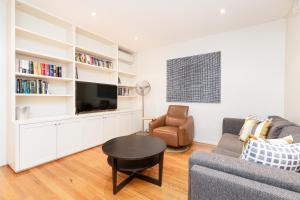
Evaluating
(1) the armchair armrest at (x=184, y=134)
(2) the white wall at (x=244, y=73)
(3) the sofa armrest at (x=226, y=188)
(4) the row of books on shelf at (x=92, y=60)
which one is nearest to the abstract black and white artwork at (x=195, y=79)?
(2) the white wall at (x=244, y=73)

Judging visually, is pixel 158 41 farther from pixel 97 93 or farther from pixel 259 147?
pixel 259 147

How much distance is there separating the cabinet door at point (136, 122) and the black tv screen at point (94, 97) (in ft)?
2.17

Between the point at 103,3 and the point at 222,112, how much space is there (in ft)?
9.77

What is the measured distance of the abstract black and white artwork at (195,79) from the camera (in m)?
3.21

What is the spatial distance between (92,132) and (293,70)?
3.53 meters

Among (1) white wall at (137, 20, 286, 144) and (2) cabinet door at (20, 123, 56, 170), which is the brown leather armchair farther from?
(2) cabinet door at (20, 123, 56, 170)

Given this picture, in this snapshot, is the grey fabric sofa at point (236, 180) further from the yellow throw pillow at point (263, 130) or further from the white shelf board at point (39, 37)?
the white shelf board at point (39, 37)

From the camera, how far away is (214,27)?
290 centimetres

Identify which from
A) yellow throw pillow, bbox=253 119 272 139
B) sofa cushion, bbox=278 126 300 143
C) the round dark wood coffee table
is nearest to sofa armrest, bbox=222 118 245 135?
yellow throw pillow, bbox=253 119 272 139

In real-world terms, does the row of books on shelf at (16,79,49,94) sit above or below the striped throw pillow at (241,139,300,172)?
above

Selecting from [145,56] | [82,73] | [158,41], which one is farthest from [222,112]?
[82,73]

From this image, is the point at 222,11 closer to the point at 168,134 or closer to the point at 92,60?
the point at 168,134

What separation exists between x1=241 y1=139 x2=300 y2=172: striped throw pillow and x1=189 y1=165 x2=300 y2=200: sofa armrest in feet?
0.87

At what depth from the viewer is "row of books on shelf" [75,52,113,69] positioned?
3.07 metres
